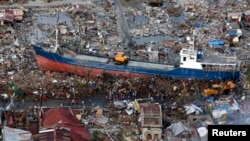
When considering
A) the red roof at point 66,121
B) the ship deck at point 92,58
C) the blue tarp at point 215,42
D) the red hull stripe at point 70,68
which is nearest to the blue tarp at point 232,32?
the blue tarp at point 215,42

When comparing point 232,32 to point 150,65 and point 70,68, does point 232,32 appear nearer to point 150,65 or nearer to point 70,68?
point 150,65

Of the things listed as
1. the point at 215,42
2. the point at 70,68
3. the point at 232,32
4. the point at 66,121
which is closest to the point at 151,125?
the point at 66,121

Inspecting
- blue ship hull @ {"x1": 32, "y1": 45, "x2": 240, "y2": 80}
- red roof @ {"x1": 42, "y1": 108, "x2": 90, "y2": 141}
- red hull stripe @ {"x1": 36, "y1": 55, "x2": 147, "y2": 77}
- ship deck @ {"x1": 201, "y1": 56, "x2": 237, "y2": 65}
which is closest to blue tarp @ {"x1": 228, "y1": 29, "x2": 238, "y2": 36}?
ship deck @ {"x1": 201, "y1": 56, "x2": 237, "y2": 65}

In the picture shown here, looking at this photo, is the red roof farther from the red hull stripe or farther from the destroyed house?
the red hull stripe

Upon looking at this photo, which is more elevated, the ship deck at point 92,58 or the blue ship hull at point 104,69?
the ship deck at point 92,58

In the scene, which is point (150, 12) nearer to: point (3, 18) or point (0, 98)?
point (3, 18)

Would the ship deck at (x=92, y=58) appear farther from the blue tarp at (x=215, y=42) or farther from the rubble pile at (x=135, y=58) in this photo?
the blue tarp at (x=215, y=42)
